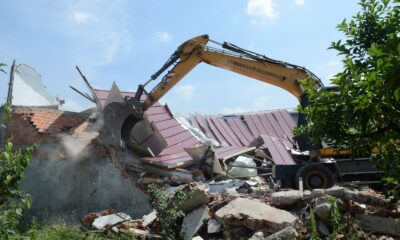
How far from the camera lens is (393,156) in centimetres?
298

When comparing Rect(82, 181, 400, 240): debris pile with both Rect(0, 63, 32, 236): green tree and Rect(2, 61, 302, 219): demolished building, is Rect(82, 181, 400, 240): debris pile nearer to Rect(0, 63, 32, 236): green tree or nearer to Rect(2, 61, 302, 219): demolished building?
Rect(2, 61, 302, 219): demolished building

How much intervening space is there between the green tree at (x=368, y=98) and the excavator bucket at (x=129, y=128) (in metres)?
6.47

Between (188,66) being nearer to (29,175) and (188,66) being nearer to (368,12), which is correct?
(29,175)

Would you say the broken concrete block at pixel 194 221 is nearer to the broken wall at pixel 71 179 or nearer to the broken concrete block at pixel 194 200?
the broken concrete block at pixel 194 200

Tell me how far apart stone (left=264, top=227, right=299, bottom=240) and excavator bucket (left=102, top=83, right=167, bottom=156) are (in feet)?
16.1

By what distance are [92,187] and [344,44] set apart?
283 inches

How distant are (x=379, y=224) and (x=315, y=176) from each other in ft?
9.01

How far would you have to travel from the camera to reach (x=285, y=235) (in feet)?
19.1

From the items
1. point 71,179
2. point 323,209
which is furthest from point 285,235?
point 71,179

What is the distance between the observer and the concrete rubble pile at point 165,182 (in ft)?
21.2

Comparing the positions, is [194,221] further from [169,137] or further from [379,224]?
[169,137]

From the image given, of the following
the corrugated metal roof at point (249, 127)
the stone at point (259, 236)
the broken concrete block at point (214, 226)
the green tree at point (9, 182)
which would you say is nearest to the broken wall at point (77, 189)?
the broken concrete block at point (214, 226)

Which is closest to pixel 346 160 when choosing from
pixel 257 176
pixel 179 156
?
pixel 257 176

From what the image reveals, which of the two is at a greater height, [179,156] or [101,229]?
[179,156]
